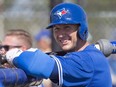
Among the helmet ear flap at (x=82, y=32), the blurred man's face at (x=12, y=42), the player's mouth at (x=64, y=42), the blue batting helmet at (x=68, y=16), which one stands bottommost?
the blurred man's face at (x=12, y=42)

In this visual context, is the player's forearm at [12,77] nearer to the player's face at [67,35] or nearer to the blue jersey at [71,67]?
the blue jersey at [71,67]

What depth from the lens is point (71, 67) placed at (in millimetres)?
3553

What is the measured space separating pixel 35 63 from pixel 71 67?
29cm

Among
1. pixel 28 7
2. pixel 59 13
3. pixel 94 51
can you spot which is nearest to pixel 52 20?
pixel 59 13

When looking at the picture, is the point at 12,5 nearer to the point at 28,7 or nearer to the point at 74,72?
the point at 28,7

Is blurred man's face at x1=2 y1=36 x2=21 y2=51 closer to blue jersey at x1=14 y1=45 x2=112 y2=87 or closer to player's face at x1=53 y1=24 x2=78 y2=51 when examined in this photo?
player's face at x1=53 y1=24 x2=78 y2=51

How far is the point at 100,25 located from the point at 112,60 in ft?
3.81

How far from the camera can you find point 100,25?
949 centimetres

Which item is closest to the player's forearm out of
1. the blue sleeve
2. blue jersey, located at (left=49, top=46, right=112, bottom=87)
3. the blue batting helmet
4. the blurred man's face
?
the blue sleeve

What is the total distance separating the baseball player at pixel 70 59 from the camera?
11.1 ft

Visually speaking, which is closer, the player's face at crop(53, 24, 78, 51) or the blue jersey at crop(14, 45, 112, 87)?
the blue jersey at crop(14, 45, 112, 87)

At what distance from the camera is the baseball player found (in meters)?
3.37

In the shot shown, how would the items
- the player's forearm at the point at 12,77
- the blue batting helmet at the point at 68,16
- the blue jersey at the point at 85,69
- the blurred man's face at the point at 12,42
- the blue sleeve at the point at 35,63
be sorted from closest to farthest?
the player's forearm at the point at 12,77 < the blue sleeve at the point at 35,63 < the blue jersey at the point at 85,69 < the blue batting helmet at the point at 68,16 < the blurred man's face at the point at 12,42

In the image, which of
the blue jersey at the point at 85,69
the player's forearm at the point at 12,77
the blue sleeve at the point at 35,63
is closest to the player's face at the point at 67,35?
the blue jersey at the point at 85,69
